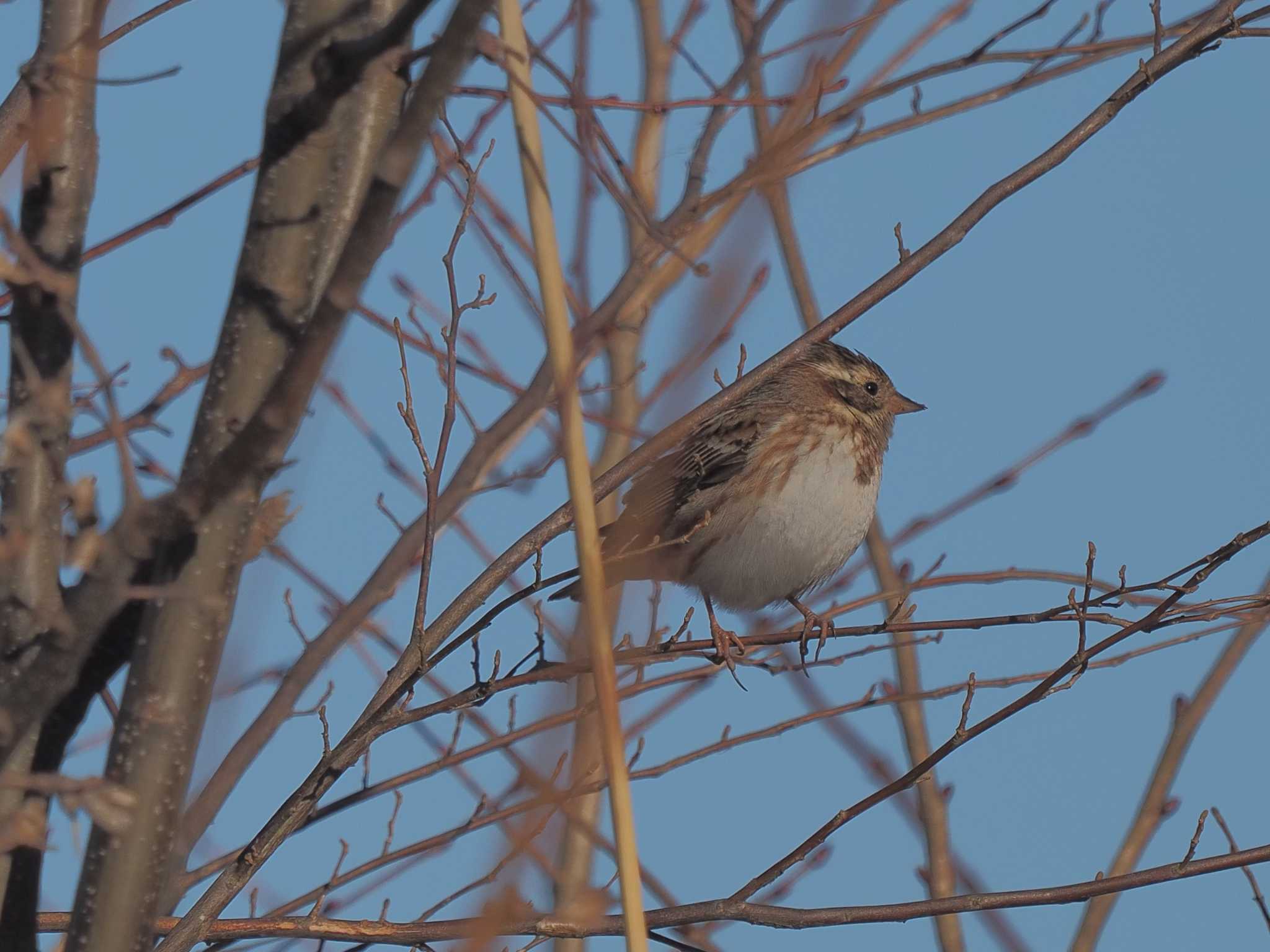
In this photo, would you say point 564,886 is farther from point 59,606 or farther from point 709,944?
point 59,606

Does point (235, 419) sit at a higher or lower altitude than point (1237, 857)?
higher

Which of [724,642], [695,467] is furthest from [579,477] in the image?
[695,467]

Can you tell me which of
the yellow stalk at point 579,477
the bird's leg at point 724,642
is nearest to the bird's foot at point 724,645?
the bird's leg at point 724,642

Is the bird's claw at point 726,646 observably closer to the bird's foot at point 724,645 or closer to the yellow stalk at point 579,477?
the bird's foot at point 724,645

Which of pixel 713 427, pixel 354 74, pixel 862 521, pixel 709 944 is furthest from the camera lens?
pixel 713 427

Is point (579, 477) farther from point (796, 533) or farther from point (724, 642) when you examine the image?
point (796, 533)

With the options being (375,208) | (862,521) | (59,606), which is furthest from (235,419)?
(862,521)
